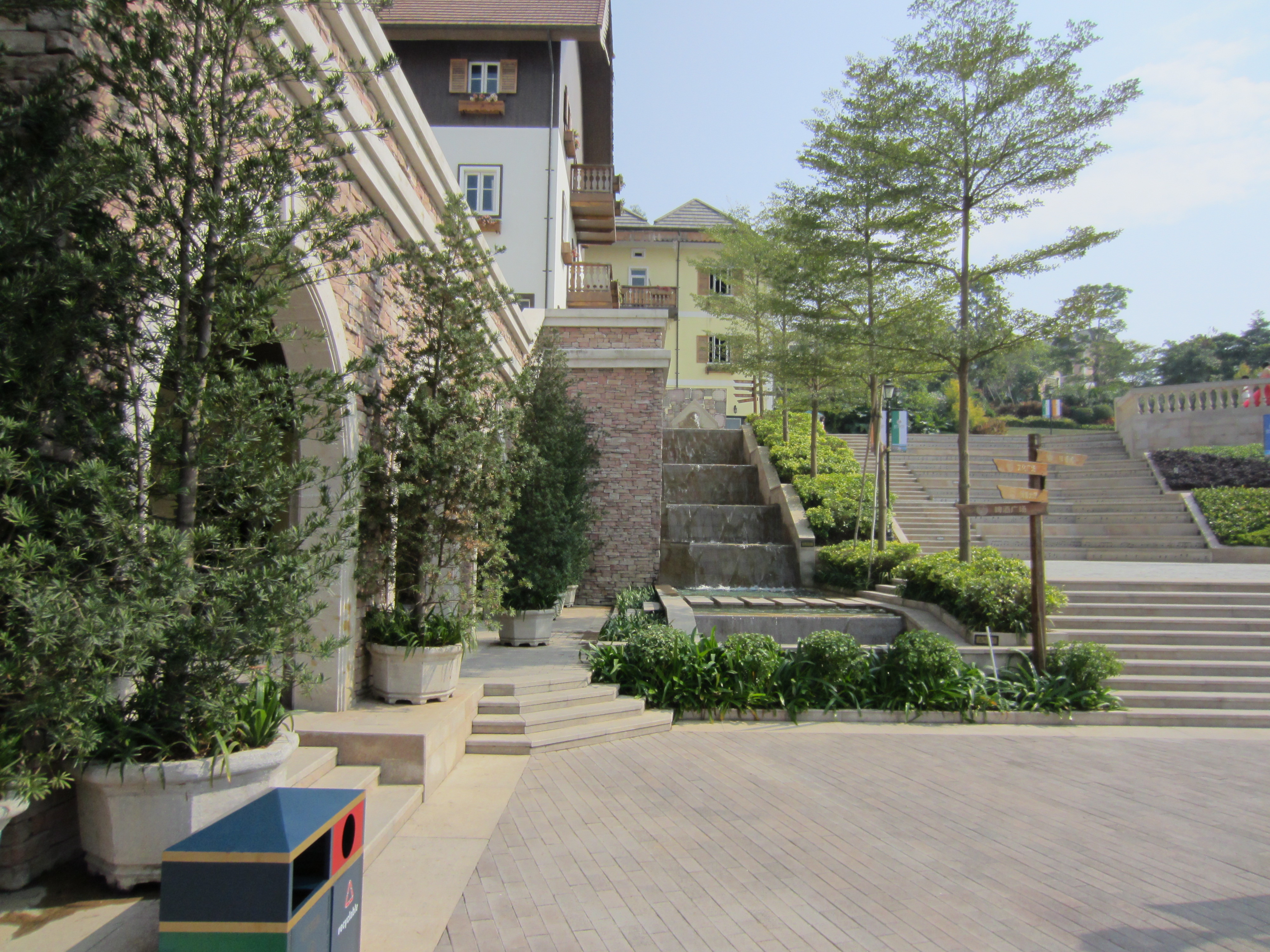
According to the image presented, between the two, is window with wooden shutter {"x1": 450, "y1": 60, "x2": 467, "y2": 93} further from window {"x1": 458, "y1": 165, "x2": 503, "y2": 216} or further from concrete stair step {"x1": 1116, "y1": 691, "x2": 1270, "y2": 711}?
concrete stair step {"x1": 1116, "y1": 691, "x2": 1270, "y2": 711}

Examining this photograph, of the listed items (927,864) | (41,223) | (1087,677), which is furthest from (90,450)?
(1087,677)

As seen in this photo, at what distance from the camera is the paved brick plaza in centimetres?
404

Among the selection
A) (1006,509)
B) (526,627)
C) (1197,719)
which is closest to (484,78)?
(526,627)

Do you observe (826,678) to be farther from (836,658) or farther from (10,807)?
(10,807)

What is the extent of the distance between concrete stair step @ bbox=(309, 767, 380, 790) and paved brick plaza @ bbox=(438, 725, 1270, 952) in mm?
906

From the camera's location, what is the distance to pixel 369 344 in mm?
6980

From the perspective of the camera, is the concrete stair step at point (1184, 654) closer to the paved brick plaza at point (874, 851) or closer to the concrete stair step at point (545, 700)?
the paved brick plaza at point (874, 851)

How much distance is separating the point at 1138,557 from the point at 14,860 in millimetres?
19641

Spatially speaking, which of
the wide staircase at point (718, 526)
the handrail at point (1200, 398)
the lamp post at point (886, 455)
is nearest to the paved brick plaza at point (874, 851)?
the lamp post at point (886, 455)

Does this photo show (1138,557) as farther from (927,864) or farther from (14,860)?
(14,860)

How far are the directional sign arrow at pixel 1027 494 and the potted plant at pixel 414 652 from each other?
6591 millimetres

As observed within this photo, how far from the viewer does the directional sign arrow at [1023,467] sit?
971 cm

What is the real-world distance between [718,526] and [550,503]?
7.15m

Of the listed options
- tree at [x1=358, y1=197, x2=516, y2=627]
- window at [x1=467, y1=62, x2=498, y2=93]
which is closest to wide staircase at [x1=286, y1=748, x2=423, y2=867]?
tree at [x1=358, y1=197, x2=516, y2=627]
